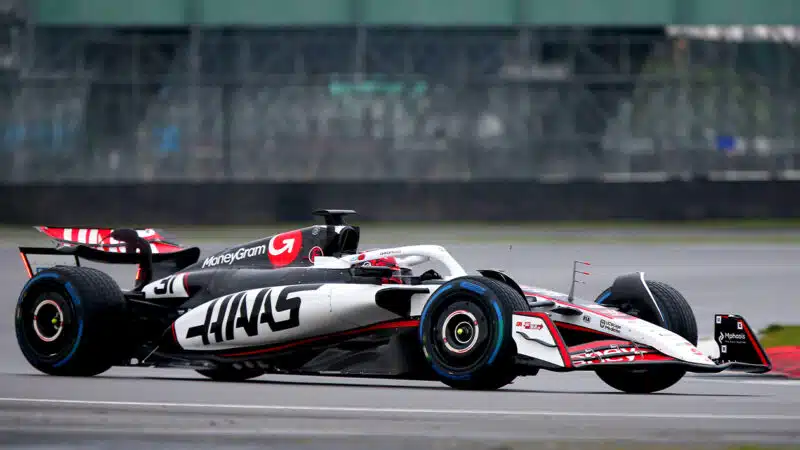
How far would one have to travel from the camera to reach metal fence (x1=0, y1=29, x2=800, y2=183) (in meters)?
35.1

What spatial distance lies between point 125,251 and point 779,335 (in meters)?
6.22

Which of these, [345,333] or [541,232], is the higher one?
[345,333]

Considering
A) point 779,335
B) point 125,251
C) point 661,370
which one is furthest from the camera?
point 779,335

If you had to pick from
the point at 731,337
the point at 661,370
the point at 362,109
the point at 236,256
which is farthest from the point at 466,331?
the point at 362,109

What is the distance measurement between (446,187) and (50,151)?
951 centimetres

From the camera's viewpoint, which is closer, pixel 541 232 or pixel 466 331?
pixel 466 331

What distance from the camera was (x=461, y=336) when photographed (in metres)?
10.3

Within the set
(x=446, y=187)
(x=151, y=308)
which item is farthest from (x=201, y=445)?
(x=446, y=187)

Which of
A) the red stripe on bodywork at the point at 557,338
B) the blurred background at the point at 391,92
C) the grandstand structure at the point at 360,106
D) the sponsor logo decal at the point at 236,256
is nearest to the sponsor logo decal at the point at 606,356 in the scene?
the red stripe on bodywork at the point at 557,338

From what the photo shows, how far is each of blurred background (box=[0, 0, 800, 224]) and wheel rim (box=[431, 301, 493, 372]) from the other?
24320 millimetres

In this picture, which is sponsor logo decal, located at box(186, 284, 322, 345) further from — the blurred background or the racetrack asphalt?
the blurred background

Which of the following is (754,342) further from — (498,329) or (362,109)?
(362,109)

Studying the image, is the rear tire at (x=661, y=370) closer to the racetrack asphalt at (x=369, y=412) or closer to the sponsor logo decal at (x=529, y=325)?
the racetrack asphalt at (x=369, y=412)

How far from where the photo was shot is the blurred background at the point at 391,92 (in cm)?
3519
